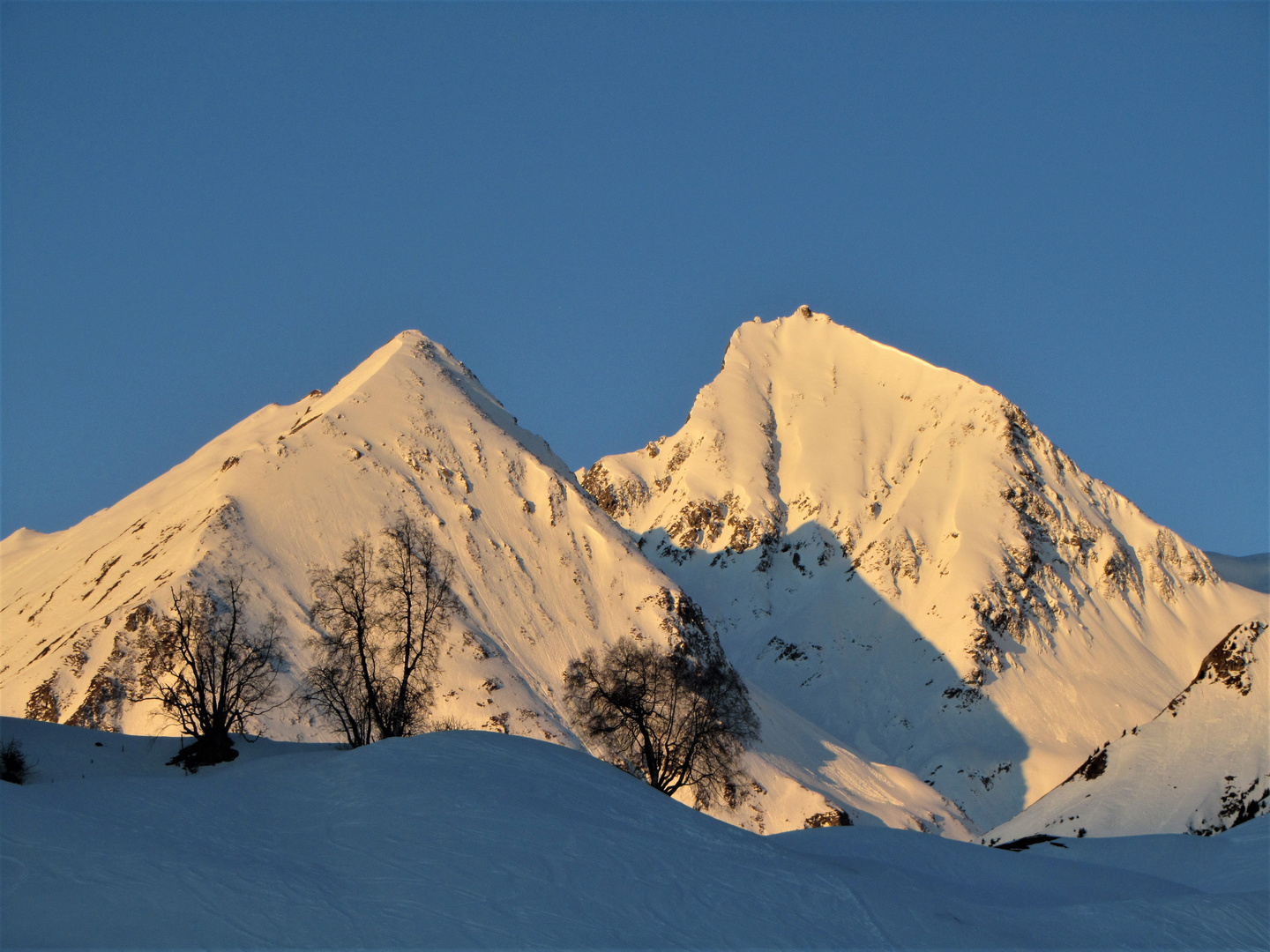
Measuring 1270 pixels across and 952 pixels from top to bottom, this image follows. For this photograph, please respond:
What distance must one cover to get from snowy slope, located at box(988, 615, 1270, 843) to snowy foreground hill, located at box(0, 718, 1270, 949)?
A: 2159 centimetres

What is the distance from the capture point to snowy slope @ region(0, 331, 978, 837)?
368 feet

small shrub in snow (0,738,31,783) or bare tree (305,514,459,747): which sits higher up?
bare tree (305,514,459,747)

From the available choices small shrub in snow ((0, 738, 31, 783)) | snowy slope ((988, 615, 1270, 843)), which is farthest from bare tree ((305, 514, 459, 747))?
snowy slope ((988, 615, 1270, 843))

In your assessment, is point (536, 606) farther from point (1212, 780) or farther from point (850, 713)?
point (1212, 780)

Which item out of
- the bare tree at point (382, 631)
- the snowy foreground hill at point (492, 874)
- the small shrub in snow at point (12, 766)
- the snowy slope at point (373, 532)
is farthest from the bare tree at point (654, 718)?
the snowy slope at point (373, 532)

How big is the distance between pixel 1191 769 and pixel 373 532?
93082 millimetres

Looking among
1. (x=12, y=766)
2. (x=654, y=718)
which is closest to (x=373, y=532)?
(x=654, y=718)

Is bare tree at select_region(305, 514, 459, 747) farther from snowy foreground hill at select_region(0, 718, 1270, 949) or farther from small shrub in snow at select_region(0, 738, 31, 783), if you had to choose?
small shrub in snow at select_region(0, 738, 31, 783)

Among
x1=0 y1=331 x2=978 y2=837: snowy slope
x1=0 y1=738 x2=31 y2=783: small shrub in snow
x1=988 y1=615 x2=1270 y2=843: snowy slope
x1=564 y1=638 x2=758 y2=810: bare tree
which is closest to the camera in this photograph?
x1=0 y1=738 x2=31 y2=783: small shrub in snow

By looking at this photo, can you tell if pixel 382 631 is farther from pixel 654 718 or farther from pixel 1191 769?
pixel 1191 769

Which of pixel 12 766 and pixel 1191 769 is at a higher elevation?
pixel 12 766

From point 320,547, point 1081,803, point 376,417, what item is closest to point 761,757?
point 320,547

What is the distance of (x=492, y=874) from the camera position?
1917 cm

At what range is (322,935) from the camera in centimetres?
1622
